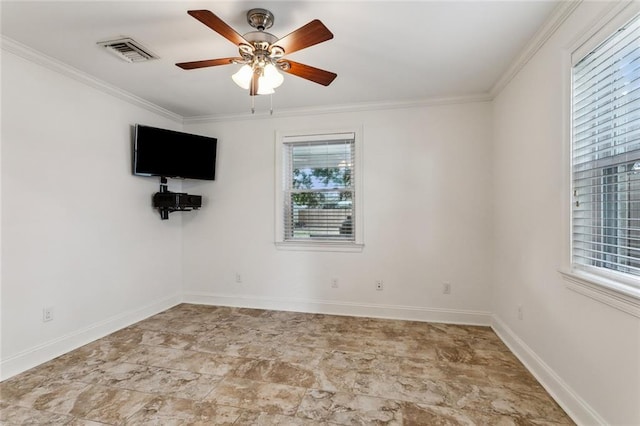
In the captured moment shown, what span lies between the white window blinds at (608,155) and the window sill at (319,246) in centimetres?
209

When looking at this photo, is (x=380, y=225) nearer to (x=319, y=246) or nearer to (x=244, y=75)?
(x=319, y=246)

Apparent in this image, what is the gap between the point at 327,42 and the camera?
2.19 m

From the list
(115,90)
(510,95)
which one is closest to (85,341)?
(115,90)

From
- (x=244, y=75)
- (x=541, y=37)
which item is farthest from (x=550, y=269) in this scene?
(x=244, y=75)

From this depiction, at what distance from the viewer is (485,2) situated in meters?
1.78

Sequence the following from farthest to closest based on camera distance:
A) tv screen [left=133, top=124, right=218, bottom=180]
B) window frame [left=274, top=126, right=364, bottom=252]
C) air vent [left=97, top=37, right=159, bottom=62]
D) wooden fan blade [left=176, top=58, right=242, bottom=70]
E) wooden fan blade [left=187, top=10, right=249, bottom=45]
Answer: window frame [left=274, top=126, right=364, bottom=252], tv screen [left=133, top=124, right=218, bottom=180], air vent [left=97, top=37, right=159, bottom=62], wooden fan blade [left=176, top=58, right=242, bottom=70], wooden fan blade [left=187, top=10, right=249, bottom=45]

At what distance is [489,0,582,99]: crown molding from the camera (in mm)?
1769

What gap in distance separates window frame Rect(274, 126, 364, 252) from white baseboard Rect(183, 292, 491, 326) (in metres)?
0.68

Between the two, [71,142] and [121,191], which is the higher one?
[71,142]

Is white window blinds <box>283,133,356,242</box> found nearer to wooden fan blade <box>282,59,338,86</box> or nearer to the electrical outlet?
wooden fan blade <box>282,59,338,86</box>

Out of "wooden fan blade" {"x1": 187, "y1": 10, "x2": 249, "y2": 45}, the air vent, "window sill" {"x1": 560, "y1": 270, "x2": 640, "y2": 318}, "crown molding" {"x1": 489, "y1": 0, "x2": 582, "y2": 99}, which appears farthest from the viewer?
the air vent

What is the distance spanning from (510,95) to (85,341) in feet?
15.0

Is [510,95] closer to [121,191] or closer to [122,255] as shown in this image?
[121,191]

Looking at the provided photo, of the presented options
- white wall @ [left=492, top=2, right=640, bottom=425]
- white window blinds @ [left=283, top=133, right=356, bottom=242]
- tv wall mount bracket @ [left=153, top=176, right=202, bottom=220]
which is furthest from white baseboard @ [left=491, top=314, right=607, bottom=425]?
tv wall mount bracket @ [left=153, top=176, right=202, bottom=220]
